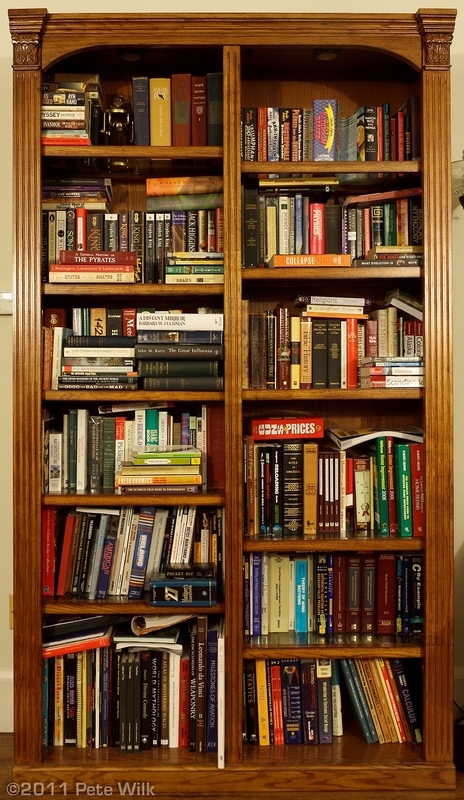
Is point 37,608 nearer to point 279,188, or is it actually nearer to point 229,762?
point 229,762

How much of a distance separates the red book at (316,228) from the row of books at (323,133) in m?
0.14

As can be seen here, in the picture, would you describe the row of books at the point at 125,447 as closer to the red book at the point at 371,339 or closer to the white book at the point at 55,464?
the white book at the point at 55,464

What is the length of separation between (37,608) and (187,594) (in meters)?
0.43

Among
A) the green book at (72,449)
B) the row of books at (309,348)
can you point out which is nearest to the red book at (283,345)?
the row of books at (309,348)

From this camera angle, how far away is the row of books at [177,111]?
1.94m

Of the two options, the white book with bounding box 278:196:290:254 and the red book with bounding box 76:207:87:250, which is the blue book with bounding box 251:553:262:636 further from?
the red book with bounding box 76:207:87:250

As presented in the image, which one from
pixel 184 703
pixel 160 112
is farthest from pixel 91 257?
pixel 184 703

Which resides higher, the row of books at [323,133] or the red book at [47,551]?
the row of books at [323,133]

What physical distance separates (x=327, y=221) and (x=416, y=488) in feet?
2.74

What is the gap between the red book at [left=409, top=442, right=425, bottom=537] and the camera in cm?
191

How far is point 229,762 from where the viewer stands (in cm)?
184

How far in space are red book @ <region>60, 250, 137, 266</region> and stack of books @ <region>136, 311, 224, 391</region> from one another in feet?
0.59

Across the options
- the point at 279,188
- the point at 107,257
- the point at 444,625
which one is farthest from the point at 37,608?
the point at 279,188

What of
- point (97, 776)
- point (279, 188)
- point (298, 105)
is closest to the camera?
point (97, 776)
